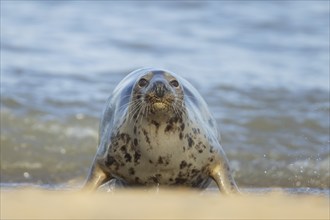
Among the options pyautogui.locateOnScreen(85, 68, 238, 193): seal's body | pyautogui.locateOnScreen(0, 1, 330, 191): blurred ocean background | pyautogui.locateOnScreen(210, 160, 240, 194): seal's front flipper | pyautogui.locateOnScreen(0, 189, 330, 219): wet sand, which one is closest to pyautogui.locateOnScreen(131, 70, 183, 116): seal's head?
pyautogui.locateOnScreen(85, 68, 238, 193): seal's body

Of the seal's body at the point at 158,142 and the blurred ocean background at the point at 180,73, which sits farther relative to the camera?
the blurred ocean background at the point at 180,73

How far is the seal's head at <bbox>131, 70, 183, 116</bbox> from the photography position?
6496mm

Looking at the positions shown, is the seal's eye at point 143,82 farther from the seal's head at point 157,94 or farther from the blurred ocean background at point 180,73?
the blurred ocean background at point 180,73

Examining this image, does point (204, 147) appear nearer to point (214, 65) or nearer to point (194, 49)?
point (214, 65)

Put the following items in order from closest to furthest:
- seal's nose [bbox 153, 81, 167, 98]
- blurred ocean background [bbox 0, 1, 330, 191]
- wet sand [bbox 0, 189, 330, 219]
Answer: wet sand [bbox 0, 189, 330, 219] → seal's nose [bbox 153, 81, 167, 98] → blurred ocean background [bbox 0, 1, 330, 191]

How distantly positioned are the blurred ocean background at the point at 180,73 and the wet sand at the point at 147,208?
13.9ft

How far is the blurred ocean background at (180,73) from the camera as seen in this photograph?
10.0 metres

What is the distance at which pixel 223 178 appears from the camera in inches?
277

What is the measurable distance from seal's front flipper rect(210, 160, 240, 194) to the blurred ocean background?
184cm

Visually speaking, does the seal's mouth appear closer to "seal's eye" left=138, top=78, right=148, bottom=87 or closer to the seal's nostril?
the seal's nostril

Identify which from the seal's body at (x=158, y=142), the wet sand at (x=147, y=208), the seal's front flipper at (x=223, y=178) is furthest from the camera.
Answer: the seal's front flipper at (x=223, y=178)

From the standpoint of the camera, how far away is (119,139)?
273 inches

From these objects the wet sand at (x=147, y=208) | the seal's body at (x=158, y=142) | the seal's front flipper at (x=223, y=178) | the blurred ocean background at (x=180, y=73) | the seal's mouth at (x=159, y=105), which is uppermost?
the wet sand at (x=147, y=208)

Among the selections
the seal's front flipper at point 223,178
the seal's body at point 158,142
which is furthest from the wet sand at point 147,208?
the seal's front flipper at point 223,178
